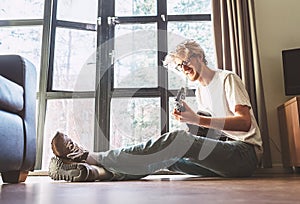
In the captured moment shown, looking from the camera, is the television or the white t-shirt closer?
the white t-shirt

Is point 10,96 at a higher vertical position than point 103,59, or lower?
lower

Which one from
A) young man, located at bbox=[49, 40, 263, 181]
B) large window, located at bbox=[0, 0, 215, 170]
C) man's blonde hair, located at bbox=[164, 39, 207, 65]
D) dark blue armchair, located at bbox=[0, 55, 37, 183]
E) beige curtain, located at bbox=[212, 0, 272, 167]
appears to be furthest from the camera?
large window, located at bbox=[0, 0, 215, 170]

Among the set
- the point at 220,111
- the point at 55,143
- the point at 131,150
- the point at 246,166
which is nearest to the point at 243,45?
the point at 220,111

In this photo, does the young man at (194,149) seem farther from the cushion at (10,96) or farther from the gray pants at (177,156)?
the cushion at (10,96)

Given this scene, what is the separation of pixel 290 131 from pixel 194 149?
2.87 ft

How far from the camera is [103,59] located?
8.78 ft

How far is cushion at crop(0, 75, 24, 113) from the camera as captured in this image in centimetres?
132

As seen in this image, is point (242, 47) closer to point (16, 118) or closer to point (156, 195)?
point (16, 118)

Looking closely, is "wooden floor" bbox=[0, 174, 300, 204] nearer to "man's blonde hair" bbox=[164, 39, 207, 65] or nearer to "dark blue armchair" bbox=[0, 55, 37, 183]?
"dark blue armchair" bbox=[0, 55, 37, 183]


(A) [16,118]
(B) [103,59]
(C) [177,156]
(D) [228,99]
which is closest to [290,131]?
(D) [228,99]

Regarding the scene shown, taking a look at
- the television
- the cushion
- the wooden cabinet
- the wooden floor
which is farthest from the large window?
the wooden floor

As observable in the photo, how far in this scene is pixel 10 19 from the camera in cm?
280

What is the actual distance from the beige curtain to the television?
0.60 feet

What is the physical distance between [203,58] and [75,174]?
3.15ft
